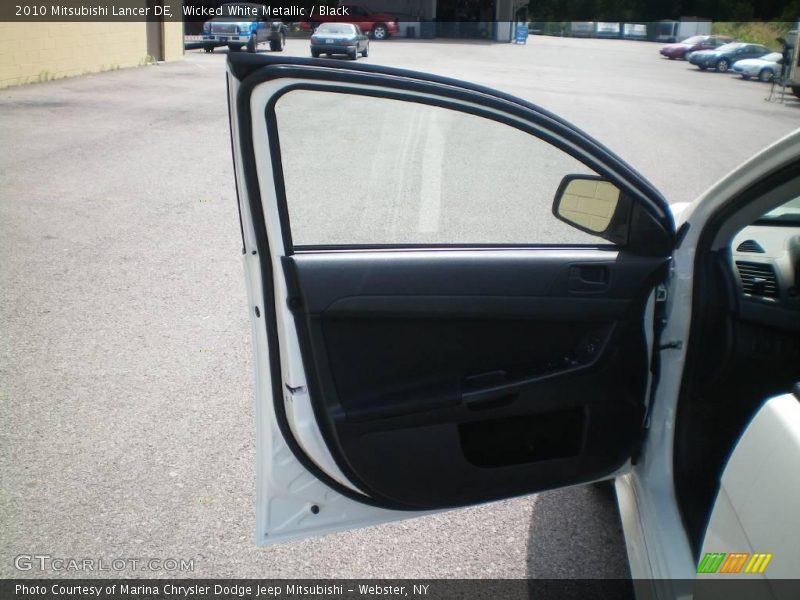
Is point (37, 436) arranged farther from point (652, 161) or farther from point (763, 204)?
point (652, 161)

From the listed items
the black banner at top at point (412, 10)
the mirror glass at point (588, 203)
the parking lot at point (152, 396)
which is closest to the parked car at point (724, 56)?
the black banner at top at point (412, 10)

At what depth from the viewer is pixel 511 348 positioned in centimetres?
255

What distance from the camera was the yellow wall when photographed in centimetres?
1609

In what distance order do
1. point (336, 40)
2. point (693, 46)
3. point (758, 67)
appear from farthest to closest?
point (693, 46), point (758, 67), point (336, 40)

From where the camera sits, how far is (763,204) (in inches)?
98.0

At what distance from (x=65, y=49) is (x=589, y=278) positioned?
18933 millimetres

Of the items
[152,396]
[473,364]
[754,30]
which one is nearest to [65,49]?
[152,396]

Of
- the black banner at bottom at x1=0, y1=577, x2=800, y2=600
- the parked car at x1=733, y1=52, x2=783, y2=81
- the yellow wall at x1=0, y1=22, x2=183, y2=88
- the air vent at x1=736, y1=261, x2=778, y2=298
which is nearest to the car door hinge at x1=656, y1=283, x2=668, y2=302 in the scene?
the air vent at x1=736, y1=261, x2=778, y2=298

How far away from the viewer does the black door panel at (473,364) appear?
2.43m

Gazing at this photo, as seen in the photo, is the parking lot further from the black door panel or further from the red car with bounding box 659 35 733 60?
the red car with bounding box 659 35 733 60

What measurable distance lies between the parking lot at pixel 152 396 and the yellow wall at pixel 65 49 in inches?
226

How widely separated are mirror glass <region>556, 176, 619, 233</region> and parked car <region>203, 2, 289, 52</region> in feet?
88.4

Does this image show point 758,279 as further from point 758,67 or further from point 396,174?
point 758,67

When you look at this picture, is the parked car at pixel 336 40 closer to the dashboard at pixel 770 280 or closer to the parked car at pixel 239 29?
the parked car at pixel 239 29
